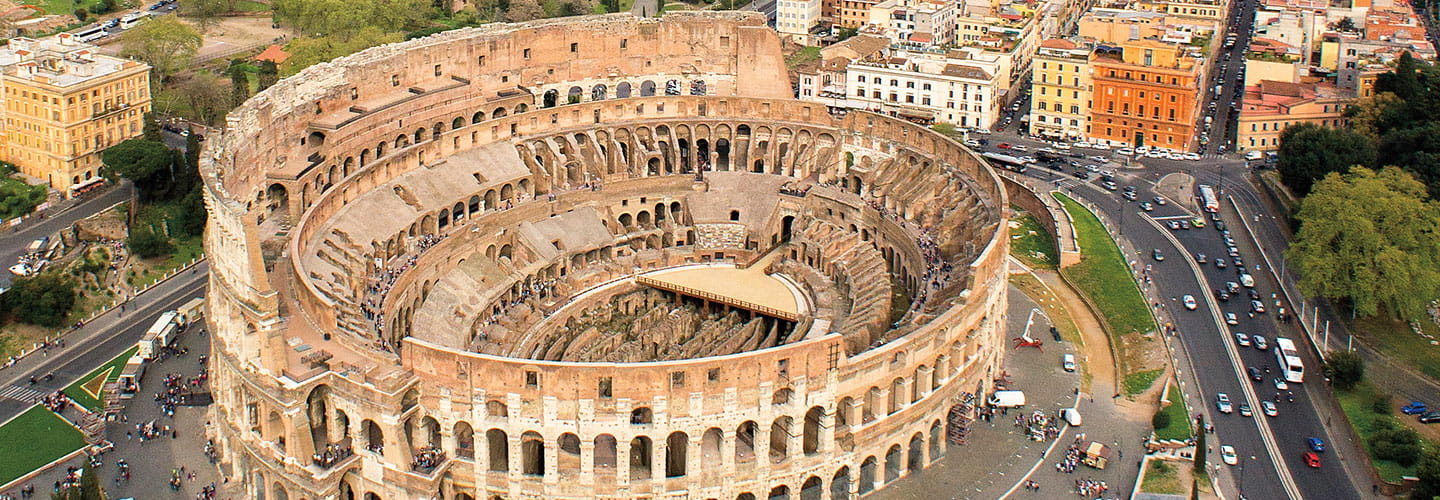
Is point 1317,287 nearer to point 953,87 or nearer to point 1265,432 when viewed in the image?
point 1265,432

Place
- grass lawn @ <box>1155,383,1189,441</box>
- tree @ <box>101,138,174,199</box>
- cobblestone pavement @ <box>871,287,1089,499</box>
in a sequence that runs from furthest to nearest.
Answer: tree @ <box>101,138,174,199</box>
grass lawn @ <box>1155,383,1189,441</box>
cobblestone pavement @ <box>871,287,1089,499</box>

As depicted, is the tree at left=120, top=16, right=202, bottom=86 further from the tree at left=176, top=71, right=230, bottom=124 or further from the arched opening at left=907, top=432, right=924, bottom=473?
the arched opening at left=907, top=432, right=924, bottom=473

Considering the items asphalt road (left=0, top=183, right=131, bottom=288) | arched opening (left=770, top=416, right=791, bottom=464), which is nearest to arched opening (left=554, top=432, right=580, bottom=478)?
arched opening (left=770, top=416, right=791, bottom=464)

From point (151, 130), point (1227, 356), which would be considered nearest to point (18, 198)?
point (151, 130)

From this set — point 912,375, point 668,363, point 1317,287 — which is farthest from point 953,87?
point 668,363

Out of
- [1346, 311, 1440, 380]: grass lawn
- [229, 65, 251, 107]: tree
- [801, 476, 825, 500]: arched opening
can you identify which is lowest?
[801, 476, 825, 500]: arched opening

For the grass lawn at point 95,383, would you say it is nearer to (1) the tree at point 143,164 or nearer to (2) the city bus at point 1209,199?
(1) the tree at point 143,164
